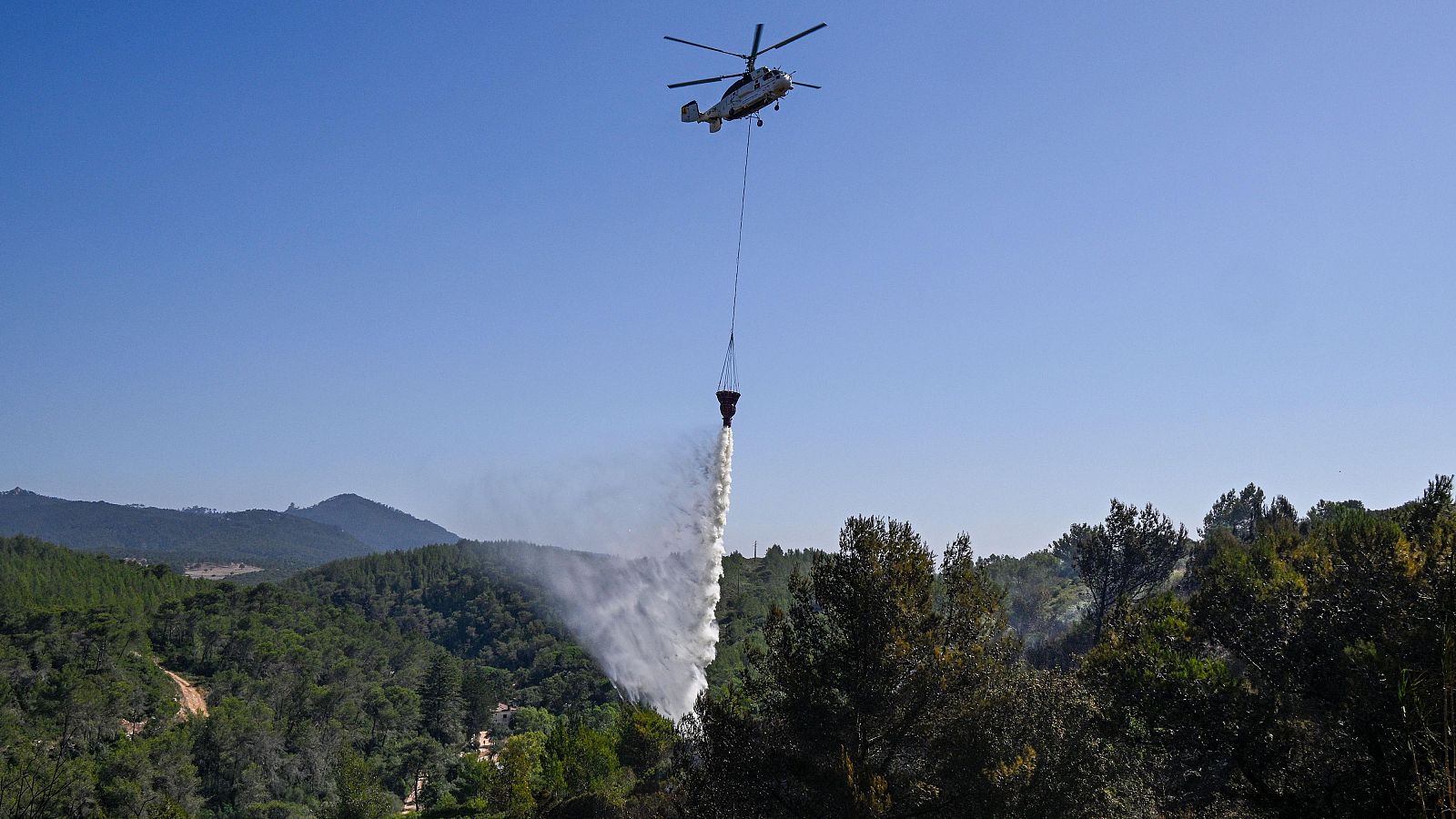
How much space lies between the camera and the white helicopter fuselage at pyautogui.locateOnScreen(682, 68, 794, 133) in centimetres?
3106

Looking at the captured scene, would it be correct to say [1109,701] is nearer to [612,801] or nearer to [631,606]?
[612,801]

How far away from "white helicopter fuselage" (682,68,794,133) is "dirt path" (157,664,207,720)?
92761 millimetres

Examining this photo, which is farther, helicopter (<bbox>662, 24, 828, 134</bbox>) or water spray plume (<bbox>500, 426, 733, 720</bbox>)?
water spray plume (<bbox>500, 426, 733, 720</bbox>)

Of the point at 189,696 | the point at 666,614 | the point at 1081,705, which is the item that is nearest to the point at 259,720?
the point at 189,696

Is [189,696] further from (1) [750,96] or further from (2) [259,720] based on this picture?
(1) [750,96]

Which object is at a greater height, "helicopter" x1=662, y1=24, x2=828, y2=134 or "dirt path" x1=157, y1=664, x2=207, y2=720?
"helicopter" x1=662, y1=24, x2=828, y2=134

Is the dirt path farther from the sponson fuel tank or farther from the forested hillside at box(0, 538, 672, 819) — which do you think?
the sponson fuel tank

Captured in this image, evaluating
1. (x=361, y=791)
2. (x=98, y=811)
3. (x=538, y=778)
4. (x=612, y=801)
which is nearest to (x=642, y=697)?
(x=538, y=778)

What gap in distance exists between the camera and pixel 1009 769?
Result: 64.4 feet

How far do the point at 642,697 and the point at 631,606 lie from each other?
35.4 metres

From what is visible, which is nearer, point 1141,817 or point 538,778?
point 1141,817

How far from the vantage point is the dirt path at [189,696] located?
321 ft

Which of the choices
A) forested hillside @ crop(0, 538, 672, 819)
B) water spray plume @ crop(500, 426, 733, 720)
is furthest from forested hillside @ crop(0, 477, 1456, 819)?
water spray plume @ crop(500, 426, 733, 720)

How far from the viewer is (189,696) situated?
103 m
